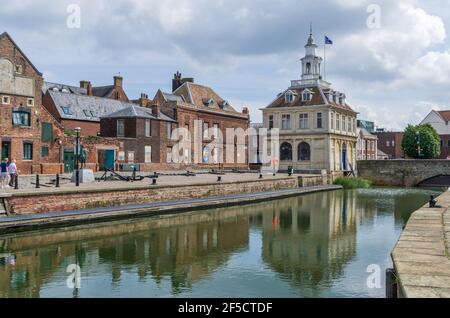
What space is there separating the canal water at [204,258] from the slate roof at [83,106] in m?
23.9

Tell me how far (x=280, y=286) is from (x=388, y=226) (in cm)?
1347

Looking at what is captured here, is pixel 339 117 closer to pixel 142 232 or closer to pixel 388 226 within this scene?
pixel 388 226

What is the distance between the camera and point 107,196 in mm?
23953

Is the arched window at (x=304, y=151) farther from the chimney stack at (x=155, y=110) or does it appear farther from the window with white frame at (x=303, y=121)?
the chimney stack at (x=155, y=110)

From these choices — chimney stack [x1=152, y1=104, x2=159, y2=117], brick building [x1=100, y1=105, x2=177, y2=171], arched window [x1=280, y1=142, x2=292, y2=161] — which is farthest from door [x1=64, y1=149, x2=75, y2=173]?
arched window [x1=280, y1=142, x2=292, y2=161]

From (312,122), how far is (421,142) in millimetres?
26456


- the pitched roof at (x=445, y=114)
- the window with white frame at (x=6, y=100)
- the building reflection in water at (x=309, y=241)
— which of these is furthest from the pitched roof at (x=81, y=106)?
the pitched roof at (x=445, y=114)

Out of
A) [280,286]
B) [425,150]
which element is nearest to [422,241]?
[280,286]

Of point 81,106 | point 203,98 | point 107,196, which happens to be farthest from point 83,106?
point 107,196

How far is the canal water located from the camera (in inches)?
480

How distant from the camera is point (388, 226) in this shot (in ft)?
79.0

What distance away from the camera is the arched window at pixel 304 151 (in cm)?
5684
